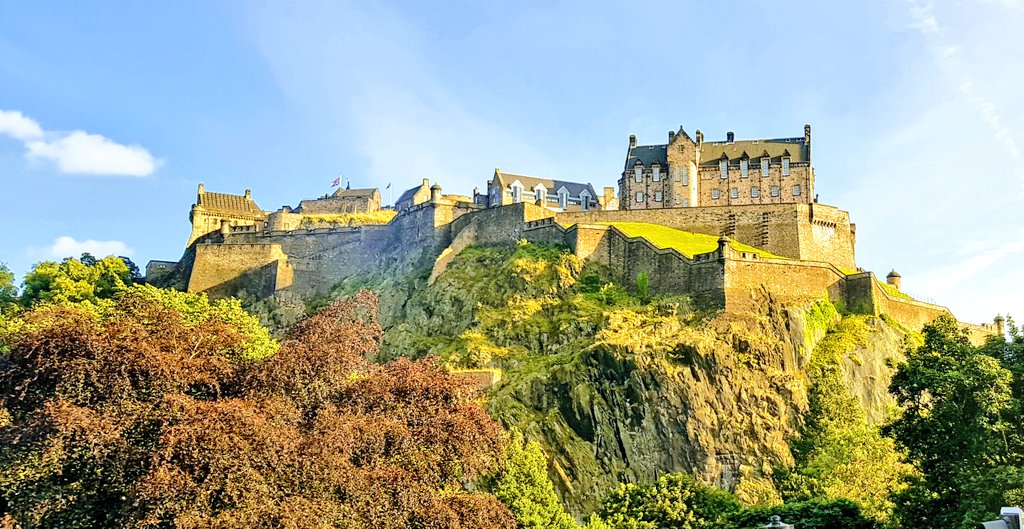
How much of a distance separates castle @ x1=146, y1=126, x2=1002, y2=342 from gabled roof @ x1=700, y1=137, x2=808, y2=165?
10 centimetres

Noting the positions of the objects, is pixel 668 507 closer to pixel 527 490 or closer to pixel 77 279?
pixel 527 490

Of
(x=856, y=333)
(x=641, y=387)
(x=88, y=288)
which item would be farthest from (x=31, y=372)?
(x=88, y=288)

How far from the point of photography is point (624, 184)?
235ft

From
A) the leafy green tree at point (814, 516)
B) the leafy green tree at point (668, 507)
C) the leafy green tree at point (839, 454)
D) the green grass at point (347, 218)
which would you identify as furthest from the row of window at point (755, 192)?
the leafy green tree at point (814, 516)

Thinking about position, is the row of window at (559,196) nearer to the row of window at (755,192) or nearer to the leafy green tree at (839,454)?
the row of window at (755,192)

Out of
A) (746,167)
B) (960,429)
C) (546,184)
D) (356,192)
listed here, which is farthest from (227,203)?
(960,429)

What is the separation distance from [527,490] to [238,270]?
42511 millimetres

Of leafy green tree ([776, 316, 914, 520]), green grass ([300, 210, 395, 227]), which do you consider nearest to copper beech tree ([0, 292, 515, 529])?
leafy green tree ([776, 316, 914, 520])

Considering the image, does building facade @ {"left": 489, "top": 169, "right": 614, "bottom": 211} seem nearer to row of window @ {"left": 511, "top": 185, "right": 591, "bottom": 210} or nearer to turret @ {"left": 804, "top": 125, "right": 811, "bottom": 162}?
row of window @ {"left": 511, "top": 185, "right": 591, "bottom": 210}

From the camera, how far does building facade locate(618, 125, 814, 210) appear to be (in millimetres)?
69188

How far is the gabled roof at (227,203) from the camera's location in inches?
3227

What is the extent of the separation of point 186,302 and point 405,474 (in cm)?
3130

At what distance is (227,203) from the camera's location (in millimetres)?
83188

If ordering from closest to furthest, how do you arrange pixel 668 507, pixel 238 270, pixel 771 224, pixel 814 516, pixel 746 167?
pixel 814 516, pixel 668 507, pixel 771 224, pixel 746 167, pixel 238 270
